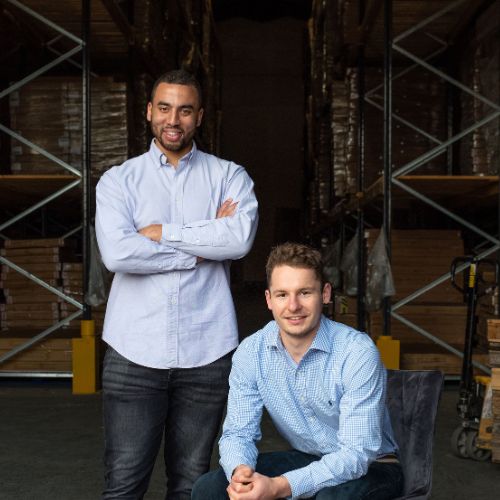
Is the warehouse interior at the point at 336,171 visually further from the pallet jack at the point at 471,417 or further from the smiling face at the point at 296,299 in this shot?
the smiling face at the point at 296,299

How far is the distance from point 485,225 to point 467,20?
2666mm

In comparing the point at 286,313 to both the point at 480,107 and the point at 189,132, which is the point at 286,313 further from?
the point at 480,107

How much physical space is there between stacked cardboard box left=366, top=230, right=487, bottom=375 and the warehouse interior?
0.01 meters

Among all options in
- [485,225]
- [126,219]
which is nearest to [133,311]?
[126,219]

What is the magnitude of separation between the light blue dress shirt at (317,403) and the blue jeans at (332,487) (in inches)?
1.3

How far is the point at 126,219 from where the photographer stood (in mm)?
2969

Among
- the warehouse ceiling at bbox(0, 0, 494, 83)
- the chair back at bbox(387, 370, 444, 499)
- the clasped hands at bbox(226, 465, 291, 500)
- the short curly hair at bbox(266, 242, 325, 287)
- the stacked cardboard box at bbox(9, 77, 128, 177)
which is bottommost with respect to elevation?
the clasped hands at bbox(226, 465, 291, 500)

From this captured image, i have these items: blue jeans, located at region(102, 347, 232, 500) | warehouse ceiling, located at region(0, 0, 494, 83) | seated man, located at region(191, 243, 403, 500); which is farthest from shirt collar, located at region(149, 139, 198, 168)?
warehouse ceiling, located at region(0, 0, 494, 83)

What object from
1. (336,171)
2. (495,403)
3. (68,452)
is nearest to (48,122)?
(336,171)

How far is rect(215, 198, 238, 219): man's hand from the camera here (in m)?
3.05

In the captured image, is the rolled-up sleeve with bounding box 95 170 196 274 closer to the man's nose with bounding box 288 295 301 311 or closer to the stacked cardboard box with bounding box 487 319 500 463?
the man's nose with bounding box 288 295 301 311

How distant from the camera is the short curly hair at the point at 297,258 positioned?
2588 mm

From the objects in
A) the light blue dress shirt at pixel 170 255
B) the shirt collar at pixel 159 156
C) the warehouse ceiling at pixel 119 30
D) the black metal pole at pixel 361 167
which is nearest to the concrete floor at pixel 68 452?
the black metal pole at pixel 361 167

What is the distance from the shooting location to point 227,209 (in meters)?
3.06
